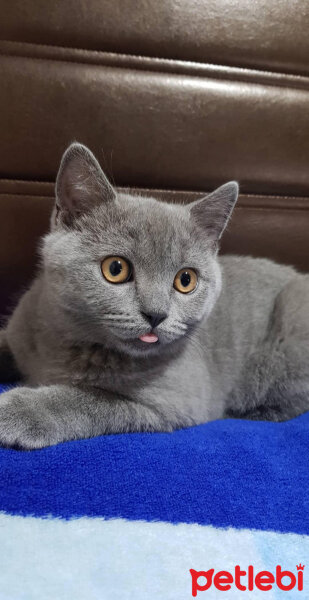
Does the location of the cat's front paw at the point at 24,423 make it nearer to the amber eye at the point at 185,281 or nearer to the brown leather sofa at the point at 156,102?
the amber eye at the point at 185,281

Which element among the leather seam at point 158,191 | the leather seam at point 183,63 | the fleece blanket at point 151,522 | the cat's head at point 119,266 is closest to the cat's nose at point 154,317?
the cat's head at point 119,266

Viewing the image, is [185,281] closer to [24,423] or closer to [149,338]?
[149,338]

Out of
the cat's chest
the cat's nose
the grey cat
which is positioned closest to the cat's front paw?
the grey cat

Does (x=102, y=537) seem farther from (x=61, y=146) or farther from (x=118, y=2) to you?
(x=118, y=2)

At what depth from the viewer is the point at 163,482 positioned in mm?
818

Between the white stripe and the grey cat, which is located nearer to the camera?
the white stripe

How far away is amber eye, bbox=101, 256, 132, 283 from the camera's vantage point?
932 mm

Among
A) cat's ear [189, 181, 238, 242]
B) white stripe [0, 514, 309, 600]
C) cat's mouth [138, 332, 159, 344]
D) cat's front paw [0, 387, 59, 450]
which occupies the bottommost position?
white stripe [0, 514, 309, 600]

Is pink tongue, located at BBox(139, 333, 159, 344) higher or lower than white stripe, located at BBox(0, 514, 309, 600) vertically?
higher

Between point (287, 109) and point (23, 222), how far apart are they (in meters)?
0.82

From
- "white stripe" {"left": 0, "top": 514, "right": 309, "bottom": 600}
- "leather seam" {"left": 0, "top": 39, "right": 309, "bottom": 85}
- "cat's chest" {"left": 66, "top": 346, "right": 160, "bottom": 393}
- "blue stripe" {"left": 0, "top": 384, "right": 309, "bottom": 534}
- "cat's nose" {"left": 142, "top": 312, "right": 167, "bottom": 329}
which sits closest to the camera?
"white stripe" {"left": 0, "top": 514, "right": 309, "bottom": 600}

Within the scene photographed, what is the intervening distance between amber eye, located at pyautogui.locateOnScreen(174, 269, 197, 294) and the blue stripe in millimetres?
294

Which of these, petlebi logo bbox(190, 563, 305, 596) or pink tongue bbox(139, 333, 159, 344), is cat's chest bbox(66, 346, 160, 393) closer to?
pink tongue bbox(139, 333, 159, 344)

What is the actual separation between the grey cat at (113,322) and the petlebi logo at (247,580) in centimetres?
34
